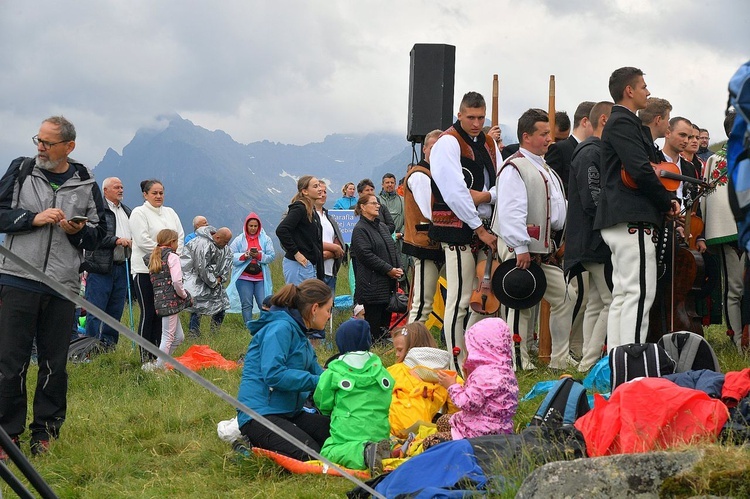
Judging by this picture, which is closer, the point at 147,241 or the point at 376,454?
the point at 376,454

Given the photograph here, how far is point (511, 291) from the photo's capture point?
754 cm

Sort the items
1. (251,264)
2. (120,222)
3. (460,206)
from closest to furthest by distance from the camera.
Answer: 1. (460,206)
2. (120,222)
3. (251,264)

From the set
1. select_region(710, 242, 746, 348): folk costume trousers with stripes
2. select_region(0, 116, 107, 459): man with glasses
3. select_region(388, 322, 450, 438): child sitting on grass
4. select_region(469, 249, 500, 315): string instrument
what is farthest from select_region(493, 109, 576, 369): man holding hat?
select_region(0, 116, 107, 459): man with glasses

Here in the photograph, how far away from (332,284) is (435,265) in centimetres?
306

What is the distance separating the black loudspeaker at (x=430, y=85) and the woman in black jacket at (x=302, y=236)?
5.18 feet

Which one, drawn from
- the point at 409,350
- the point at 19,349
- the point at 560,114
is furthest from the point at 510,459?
the point at 560,114

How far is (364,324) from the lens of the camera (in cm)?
609

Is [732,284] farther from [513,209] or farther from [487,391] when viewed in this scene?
[487,391]

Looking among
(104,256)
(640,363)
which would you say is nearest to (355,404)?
(640,363)

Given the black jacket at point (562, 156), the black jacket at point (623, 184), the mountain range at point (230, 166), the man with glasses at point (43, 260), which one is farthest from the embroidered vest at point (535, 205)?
the mountain range at point (230, 166)

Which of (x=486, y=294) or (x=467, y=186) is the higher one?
(x=467, y=186)

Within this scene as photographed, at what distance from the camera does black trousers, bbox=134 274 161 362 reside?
993 cm

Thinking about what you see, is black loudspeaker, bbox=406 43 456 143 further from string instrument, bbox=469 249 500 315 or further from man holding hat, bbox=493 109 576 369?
string instrument, bbox=469 249 500 315

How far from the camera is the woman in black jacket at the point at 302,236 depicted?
34.3 feet
